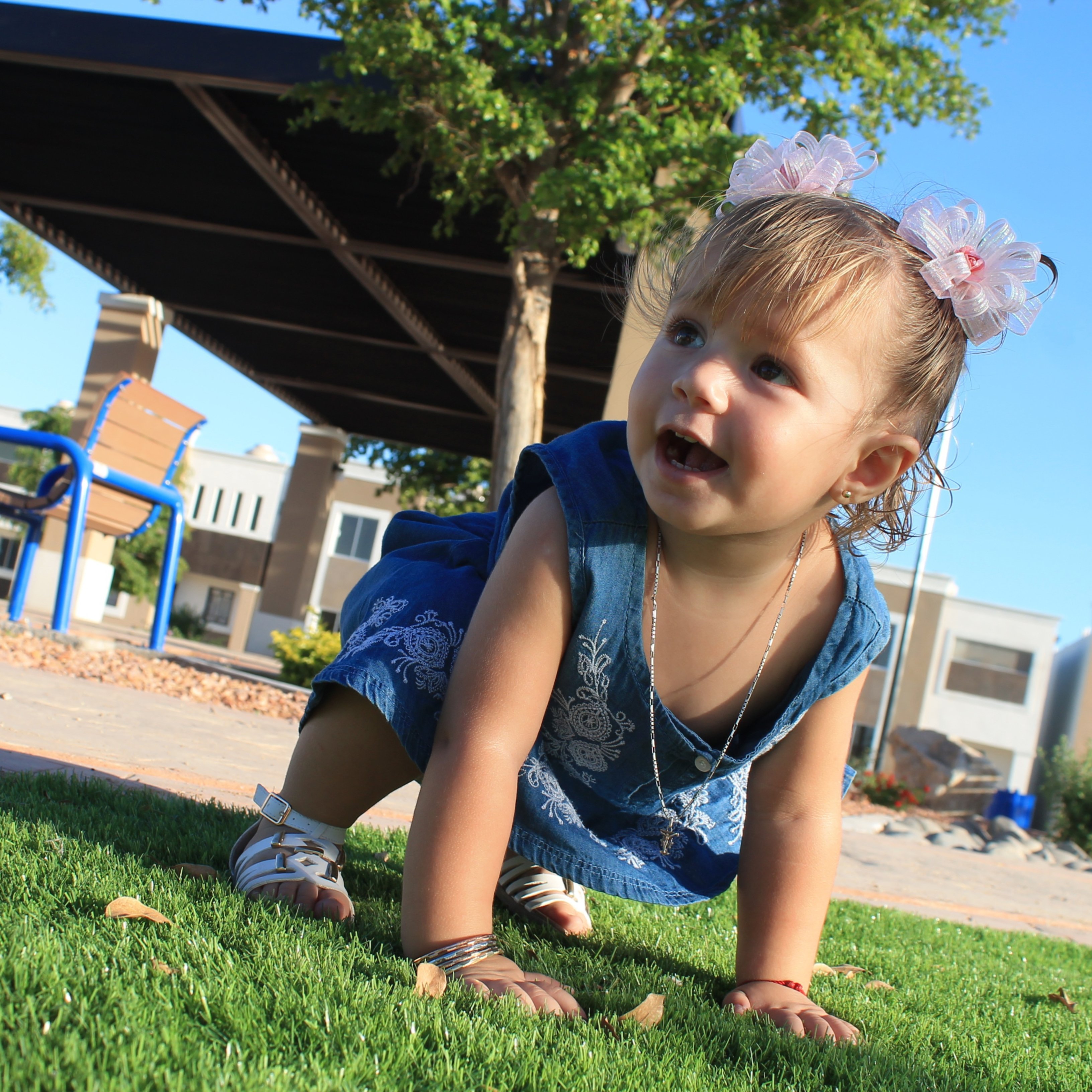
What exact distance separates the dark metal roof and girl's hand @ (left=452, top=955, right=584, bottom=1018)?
15.8 feet

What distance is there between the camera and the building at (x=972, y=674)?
34.0 m

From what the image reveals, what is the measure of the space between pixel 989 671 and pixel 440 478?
1024 inches

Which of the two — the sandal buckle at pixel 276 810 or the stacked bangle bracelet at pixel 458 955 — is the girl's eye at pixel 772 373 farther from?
the sandal buckle at pixel 276 810

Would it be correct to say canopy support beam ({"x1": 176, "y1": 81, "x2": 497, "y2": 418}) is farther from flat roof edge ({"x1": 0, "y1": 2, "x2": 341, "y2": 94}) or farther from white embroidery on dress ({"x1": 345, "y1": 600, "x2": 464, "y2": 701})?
white embroidery on dress ({"x1": 345, "y1": 600, "x2": 464, "y2": 701})

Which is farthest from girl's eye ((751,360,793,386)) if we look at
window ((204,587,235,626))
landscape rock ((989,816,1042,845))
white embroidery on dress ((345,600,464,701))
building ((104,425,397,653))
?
window ((204,587,235,626))

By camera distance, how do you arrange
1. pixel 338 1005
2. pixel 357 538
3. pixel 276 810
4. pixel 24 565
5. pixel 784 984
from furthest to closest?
Result: pixel 357 538, pixel 24 565, pixel 276 810, pixel 784 984, pixel 338 1005

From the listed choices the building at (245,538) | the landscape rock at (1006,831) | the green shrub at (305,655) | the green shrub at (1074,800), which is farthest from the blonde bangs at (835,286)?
the building at (245,538)

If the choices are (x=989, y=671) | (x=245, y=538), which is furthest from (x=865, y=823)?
(x=245, y=538)

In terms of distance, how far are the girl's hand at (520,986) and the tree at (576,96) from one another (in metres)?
5.72

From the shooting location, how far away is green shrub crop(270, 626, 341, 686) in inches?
345

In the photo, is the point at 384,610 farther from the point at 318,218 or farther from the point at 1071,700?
the point at 1071,700

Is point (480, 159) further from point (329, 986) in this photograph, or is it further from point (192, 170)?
point (329, 986)

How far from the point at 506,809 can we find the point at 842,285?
37.0 inches

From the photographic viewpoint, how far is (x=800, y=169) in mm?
1852
